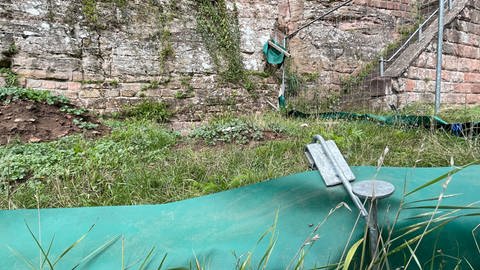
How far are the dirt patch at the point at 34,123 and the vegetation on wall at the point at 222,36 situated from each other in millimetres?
2739

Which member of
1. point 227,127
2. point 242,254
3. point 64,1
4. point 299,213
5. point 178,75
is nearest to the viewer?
point 242,254

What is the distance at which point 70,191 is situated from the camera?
227cm

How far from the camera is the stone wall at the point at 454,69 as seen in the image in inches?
254

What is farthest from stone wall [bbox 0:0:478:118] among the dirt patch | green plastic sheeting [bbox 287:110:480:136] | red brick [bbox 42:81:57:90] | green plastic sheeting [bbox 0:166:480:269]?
green plastic sheeting [bbox 0:166:480:269]

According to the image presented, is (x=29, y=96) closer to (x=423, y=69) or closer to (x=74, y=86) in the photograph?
(x=74, y=86)

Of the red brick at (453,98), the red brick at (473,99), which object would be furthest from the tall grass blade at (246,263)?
the red brick at (473,99)

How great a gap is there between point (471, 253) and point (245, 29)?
6.30 metres

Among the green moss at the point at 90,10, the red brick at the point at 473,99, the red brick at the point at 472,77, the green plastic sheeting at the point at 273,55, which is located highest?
the green moss at the point at 90,10

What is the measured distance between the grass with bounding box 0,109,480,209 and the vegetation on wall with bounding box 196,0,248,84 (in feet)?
9.45

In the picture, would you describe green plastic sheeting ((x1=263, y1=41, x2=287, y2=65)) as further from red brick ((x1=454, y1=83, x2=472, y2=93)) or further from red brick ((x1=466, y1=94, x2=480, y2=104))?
red brick ((x1=466, y1=94, x2=480, y2=104))

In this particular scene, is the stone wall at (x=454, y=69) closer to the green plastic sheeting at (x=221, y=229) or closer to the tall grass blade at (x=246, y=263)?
the green plastic sheeting at (x=221, y=229)

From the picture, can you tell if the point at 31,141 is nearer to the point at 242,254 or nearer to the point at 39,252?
the point at 39,252

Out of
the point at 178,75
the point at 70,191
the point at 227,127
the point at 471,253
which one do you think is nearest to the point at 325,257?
the point at 471,253

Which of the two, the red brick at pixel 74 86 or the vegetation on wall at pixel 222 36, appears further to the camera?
the vegetation on wall at pixel 222 36
